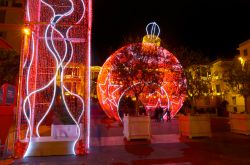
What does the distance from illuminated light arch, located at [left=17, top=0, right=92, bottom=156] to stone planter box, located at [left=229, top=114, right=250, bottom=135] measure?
8.18 metres

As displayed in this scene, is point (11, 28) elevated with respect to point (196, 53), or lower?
elevated

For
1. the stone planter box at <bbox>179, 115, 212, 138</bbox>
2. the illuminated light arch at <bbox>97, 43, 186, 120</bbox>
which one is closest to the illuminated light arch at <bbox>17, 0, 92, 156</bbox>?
the stone planter box at <bbox>179, 115, 212, 138</bbox>

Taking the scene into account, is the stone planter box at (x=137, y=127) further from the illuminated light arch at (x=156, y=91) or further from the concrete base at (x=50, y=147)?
the concrete base at (x=50, y=147)

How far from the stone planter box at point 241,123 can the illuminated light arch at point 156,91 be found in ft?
9.97

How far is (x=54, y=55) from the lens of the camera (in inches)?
356

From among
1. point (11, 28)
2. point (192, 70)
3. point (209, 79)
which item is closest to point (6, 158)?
point (192, 70)

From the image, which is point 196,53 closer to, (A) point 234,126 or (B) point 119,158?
(A) point 234,126

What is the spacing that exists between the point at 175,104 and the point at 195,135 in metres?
9.40

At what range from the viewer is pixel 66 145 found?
8.81m

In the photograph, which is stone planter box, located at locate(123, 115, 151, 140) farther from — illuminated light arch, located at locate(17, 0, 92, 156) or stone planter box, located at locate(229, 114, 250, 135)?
stone planter box, located at locate(229, 114, 250, 135)

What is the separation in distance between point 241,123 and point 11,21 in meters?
40.5

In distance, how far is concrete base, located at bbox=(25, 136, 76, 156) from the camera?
859 cm

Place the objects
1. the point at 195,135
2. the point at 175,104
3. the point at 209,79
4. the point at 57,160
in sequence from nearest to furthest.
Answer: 1. the point at 57,160
2. the point at 195,135
3. the point at 209,79
4. the point at 175,104

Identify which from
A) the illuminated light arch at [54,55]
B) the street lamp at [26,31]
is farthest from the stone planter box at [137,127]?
the street lamp at [26,31]
